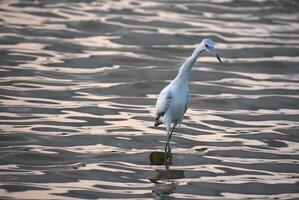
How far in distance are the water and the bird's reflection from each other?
18 mm

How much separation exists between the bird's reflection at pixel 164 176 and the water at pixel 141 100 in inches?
0.7

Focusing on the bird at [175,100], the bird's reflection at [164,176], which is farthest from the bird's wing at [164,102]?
the bird's reflection at [164,176]

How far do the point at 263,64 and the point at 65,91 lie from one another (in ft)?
16.9

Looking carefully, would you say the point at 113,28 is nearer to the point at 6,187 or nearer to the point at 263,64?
the point at 263,64

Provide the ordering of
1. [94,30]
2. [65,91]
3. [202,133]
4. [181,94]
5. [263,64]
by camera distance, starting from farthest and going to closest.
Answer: [94,30] < [263,64] < [65,91] < [202,133] < [181,94]

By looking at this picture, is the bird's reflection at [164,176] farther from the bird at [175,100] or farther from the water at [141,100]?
the bird at [175,100]

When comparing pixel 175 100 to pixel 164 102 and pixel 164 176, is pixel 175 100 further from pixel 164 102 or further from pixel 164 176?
pixel 164 176

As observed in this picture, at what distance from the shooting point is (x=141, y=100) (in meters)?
16.2

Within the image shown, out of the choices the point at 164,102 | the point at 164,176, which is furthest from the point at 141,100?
the point at 164,176

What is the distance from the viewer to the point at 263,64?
63.1ft

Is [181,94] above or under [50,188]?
above

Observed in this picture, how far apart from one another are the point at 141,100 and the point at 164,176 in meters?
4.30

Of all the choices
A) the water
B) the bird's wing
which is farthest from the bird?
the water

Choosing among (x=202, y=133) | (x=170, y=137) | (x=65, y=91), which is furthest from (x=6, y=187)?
(x=65, y=91)
